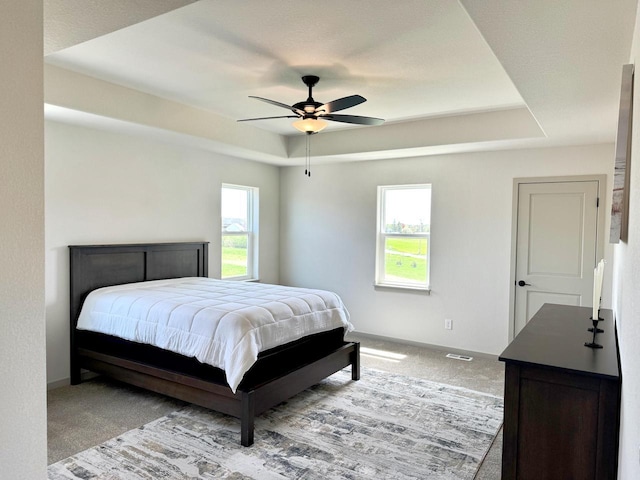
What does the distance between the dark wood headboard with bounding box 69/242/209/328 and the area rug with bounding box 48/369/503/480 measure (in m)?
1.59

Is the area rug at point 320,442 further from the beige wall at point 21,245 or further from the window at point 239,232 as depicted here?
the window at point 239,232

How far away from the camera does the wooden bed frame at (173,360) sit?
3137mm

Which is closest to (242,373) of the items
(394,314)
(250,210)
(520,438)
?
(520,438)

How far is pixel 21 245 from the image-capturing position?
1253 millimetres

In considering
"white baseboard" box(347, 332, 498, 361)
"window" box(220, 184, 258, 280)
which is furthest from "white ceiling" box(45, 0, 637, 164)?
"white baseboard" box(347, 332, 498, 361)

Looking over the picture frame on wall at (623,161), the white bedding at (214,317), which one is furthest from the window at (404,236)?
the picture frame on wall at (623,161)

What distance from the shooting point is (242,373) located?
2934mm

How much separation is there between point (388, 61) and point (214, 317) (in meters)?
2.23

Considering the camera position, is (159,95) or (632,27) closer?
(632,27)

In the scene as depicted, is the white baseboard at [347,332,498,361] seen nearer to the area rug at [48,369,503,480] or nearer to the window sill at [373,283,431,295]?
the window sill at [373,283,431,295]

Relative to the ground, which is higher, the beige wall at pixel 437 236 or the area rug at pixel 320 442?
the beige wall at pixel 437 236

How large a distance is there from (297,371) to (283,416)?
0.35 meters

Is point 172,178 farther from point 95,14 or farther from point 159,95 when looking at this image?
point 95,14

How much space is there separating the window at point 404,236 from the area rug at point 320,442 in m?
1.99
